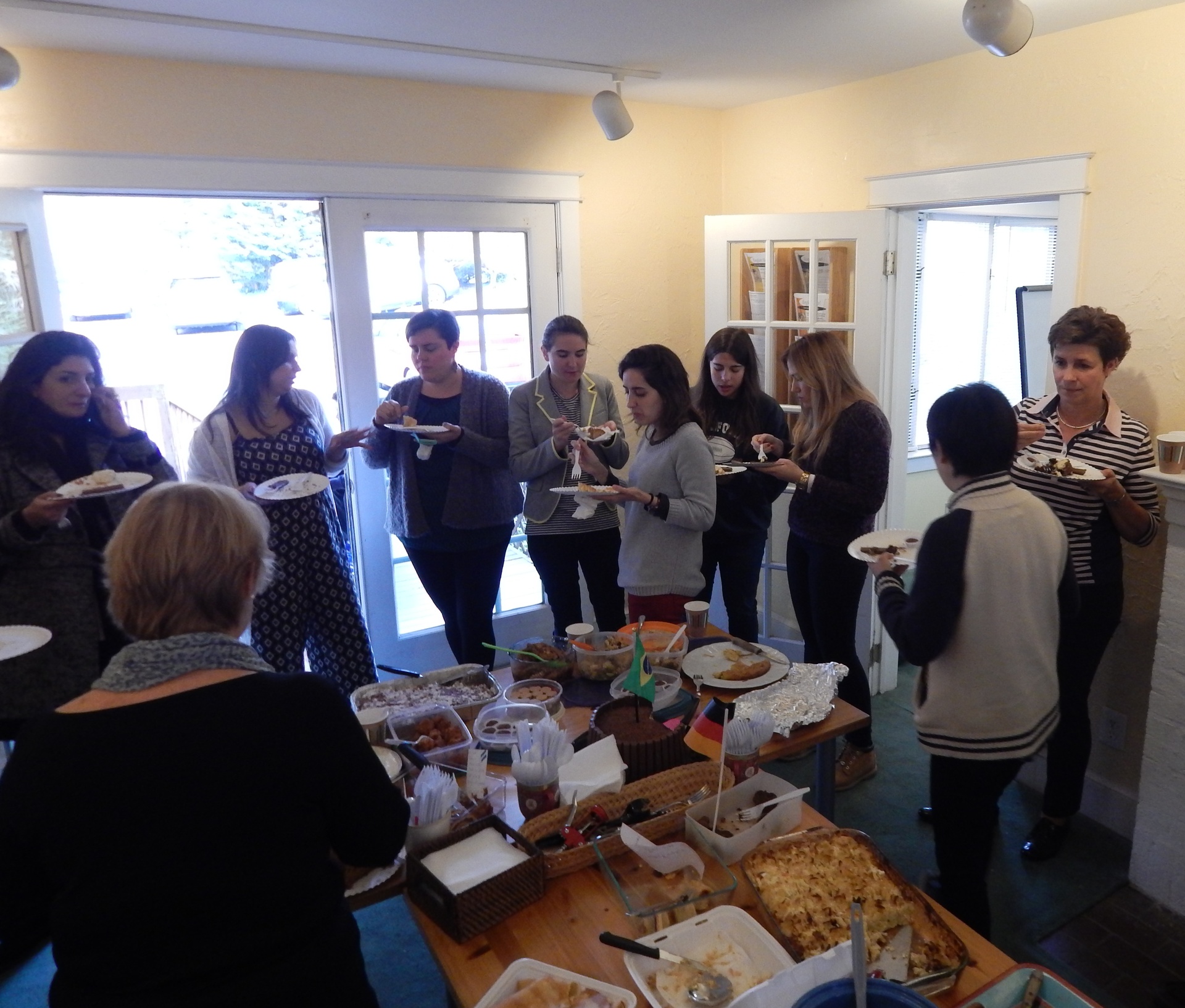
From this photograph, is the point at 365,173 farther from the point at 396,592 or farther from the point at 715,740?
the point at 715,740

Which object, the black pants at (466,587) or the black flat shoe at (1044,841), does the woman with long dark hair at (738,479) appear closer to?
the black pants at (466,587)

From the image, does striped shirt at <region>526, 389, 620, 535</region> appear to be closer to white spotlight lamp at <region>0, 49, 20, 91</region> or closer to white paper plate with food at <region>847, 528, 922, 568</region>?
white paper plate with food at <region>847, 528, 922, 568</region>

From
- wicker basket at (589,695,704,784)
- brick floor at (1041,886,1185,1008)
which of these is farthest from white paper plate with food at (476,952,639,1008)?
brick floor at (1041,886,1185,1008)

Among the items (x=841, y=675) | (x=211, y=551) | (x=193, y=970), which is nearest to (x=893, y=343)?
(x=841, y=675)

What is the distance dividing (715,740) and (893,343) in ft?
7.03

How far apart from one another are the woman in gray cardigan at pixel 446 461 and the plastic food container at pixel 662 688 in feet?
3.11

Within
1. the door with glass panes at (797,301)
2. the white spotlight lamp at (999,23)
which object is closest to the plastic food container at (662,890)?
the white spotlight lamp at (999,23)

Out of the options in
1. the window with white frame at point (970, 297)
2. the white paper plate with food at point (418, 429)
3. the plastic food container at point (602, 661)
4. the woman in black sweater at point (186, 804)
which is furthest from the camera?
the window with white frame at point (970, 297)

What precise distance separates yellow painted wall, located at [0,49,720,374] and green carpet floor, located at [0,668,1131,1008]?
204cm

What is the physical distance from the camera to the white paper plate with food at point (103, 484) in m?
2.14

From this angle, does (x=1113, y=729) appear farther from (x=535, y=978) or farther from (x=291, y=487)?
(x=291, y=487)

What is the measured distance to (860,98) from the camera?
329 centimetres

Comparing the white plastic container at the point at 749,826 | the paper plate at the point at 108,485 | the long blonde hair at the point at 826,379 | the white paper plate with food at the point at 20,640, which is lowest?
the white plastic container at the point at 749,826

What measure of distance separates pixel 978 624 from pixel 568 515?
61.4 inches
